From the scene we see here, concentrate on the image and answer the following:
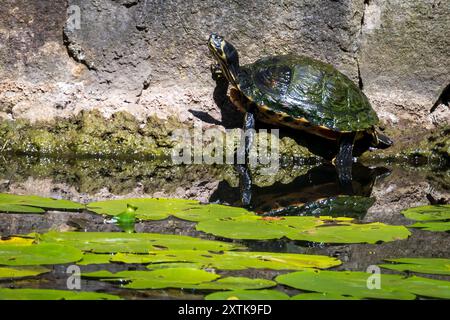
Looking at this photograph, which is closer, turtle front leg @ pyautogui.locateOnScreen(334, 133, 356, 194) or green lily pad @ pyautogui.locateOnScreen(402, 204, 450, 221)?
green lily pad @ pyautogui.locateOnScreen(402, 204, 450, 221)

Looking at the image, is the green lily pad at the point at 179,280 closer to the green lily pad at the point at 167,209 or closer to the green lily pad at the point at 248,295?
the green lily pad at the point at 248,295

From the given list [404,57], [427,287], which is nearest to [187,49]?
[404,57]

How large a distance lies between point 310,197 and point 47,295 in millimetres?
2802

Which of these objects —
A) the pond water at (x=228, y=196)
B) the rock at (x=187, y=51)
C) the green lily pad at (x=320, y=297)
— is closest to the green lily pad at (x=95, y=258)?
the pond water at (x=228, y=196)

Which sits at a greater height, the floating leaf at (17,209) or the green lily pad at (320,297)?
the floating leaf at (17,209)

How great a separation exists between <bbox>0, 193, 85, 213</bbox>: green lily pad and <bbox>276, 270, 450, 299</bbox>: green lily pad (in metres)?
1.67

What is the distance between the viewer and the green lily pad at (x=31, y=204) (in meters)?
3.88

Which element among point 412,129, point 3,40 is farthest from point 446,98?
point 3,40

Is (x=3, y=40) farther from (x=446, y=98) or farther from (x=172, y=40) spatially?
(x=446, y=98)

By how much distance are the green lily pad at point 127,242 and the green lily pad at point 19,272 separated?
0.33 metres

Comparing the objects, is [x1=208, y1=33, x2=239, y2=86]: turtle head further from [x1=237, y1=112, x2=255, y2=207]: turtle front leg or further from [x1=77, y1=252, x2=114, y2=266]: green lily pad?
[x1=77, y1=252, x2=114, y2=266]: green lily pad

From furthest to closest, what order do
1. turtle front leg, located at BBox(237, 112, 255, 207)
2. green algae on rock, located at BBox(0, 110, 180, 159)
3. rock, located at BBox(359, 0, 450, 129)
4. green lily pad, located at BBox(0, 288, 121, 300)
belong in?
rock, located at BBox(359, 0, 450, 129) < green algae on rock, located at BBox(0, 110, 180, 159) < turtle front leg, located at BBox(237, 112, 255, 207) < green lily pad, located at BBox(0, 288, 121, 300)

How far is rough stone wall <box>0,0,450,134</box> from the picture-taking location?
6852 millimetres

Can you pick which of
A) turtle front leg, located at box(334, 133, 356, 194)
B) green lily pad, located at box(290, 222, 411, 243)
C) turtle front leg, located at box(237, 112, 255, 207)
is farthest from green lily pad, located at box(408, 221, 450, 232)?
turtle front leg, located at box(334, 133, 356, 194)
